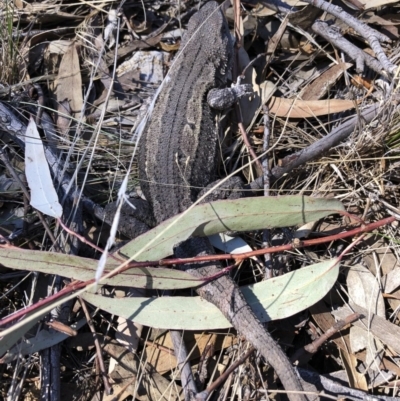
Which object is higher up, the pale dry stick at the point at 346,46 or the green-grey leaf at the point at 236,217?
the pale dry stick at the point at 346,46

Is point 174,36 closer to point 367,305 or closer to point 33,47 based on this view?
point 33,47

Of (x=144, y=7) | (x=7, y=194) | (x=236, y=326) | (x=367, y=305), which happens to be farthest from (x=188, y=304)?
(x=144, y=7)

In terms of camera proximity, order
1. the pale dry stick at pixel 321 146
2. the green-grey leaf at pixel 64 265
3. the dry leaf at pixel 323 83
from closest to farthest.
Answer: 1. the green-grey leaf at pixel 64 265
2. the pale dry stick at pixel 321 146
3. the dry leaf at pixel 323 83

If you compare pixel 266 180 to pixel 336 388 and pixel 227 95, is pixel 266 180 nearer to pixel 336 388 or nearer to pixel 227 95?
pixel 227 95

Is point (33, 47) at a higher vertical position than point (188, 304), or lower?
higher

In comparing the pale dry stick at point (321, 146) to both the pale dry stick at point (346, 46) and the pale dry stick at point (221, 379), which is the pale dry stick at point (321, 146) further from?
the pale dry stick at point (221, 379)

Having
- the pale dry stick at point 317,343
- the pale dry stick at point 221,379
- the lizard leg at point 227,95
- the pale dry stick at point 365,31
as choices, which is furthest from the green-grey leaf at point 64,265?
the pale dry stick at point 365,31

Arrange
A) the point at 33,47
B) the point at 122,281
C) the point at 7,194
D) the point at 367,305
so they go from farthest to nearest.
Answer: the point at 33,47 → the point at 7,194 → the point at 367,305 → the point at 122,281
